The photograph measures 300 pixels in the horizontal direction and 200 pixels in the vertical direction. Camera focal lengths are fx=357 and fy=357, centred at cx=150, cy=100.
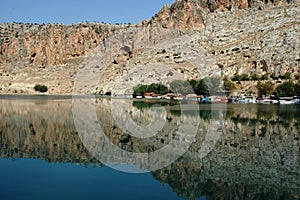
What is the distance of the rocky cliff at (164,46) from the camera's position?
82.5 m

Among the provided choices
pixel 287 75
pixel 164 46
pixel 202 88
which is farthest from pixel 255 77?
pixel 164 46

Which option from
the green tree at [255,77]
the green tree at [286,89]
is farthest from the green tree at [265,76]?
the green tree at [286,89]

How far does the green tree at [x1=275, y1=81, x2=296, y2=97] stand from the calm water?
40475 millimetres

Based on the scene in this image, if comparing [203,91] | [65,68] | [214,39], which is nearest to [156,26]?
[214,39]

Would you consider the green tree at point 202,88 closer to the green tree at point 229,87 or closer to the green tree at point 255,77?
the green tree at point 229,87

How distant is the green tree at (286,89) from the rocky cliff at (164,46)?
24.2 feet

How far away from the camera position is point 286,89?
65562mm

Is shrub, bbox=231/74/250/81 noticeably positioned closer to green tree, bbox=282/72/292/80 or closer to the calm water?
green tree, bbox=282/72/292/80

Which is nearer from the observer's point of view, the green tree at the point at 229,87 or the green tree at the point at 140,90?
the green tree at the point at 229,87

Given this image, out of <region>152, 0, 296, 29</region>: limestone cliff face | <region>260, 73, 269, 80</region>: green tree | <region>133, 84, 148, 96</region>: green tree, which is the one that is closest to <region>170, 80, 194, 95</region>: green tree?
<region>133, 84, 148, 96</region>: green tree

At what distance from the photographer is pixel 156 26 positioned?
398 ft

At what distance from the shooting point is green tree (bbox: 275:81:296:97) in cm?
6443

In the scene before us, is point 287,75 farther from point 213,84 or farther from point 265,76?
point 213,84

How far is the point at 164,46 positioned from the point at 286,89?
50.6 m
